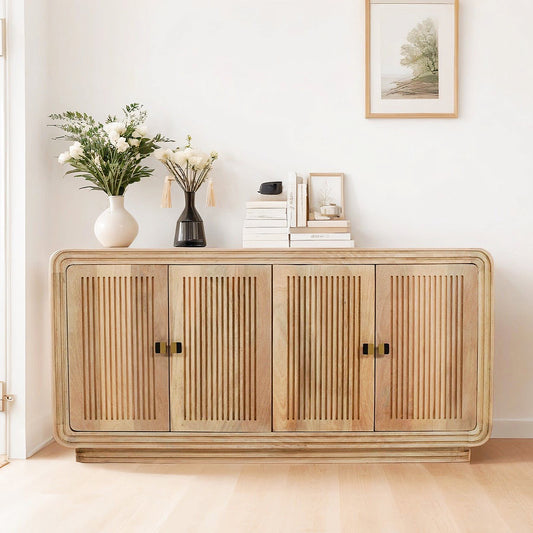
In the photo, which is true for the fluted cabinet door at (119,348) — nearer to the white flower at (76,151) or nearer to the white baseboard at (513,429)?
the white flower at (76,151)

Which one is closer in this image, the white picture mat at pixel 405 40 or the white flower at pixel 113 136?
the white flower at pixel 113 136

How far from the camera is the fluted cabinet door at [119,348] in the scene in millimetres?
2541

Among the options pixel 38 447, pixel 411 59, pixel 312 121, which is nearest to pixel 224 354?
pixel 38 447

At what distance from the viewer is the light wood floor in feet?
6.52

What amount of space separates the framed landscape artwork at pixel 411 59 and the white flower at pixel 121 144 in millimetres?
1112

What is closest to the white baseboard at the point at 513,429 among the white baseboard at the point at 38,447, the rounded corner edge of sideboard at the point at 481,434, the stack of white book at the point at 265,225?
the rounded corner edge of sideboard at the point at 481,434

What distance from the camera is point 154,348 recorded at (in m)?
2.55

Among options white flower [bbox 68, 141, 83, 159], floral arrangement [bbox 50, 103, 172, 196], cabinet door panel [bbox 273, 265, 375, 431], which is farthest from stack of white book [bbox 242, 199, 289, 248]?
white flower [bbox 68, 141, 83, 159]

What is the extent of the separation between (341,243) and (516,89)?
1.11 meters

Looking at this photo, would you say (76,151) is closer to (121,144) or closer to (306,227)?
(121,144)

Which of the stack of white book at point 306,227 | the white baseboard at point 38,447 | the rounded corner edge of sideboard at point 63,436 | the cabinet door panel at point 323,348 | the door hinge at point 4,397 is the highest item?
the stack of white book at point 306,227

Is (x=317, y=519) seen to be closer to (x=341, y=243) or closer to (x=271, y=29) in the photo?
(x=341, y=243)

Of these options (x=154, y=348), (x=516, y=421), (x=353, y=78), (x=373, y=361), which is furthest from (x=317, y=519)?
(x=353, y=78)

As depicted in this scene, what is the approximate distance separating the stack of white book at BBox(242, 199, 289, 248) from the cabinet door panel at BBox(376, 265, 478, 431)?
501 millimetres
